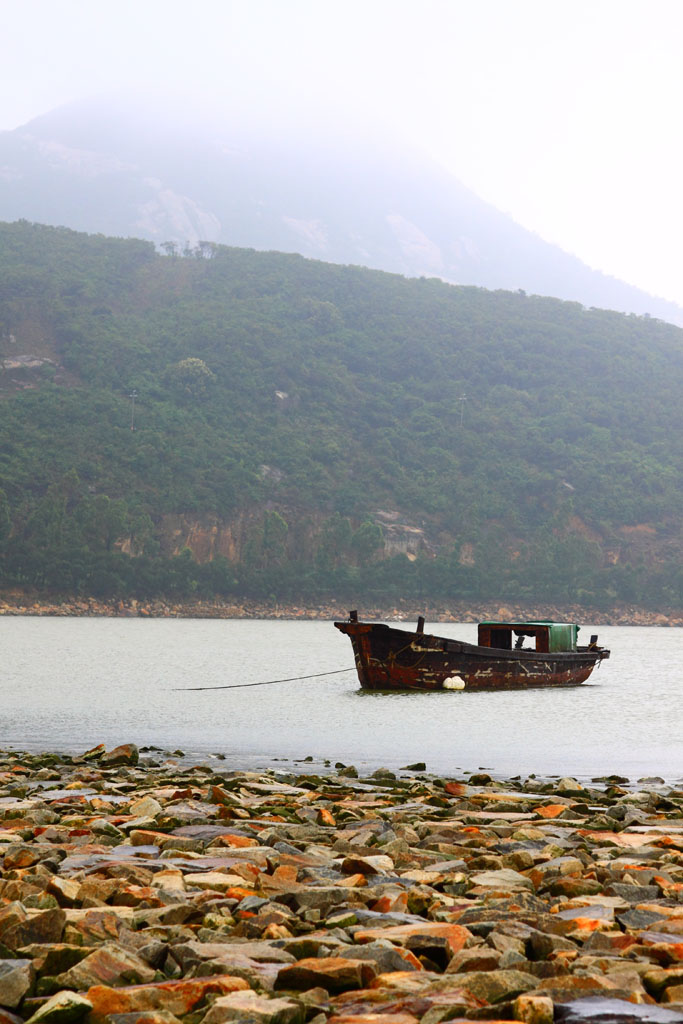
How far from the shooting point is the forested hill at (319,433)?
105062mm

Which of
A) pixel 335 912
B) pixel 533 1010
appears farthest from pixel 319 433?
pixel 533 1010

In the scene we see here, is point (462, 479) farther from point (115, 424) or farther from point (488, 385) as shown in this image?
point (115, 424)

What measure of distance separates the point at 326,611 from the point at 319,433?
3171 centimetres

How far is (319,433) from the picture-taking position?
12962 cm

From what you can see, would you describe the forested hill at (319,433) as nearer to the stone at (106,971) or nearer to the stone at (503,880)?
the stone at (503,880)

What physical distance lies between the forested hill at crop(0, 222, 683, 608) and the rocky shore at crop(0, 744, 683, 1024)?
297 ft

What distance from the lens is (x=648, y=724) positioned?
25891 mm

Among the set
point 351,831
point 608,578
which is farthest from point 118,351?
point 351,831

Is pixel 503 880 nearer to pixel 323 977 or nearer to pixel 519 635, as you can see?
pixel 323 977

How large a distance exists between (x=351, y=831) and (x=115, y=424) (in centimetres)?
11403

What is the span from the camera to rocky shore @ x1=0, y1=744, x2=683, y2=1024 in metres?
4.34

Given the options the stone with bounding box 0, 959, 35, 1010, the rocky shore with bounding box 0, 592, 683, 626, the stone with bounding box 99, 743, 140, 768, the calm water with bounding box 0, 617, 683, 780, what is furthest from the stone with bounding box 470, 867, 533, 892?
the rocky shore with bounding box 0, 592, 683, 626

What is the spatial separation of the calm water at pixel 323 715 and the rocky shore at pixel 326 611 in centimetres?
4469

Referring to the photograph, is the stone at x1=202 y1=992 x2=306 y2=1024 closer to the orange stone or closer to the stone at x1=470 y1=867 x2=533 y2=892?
the stone at x1=470 y1=867 x2=533 y2=892
